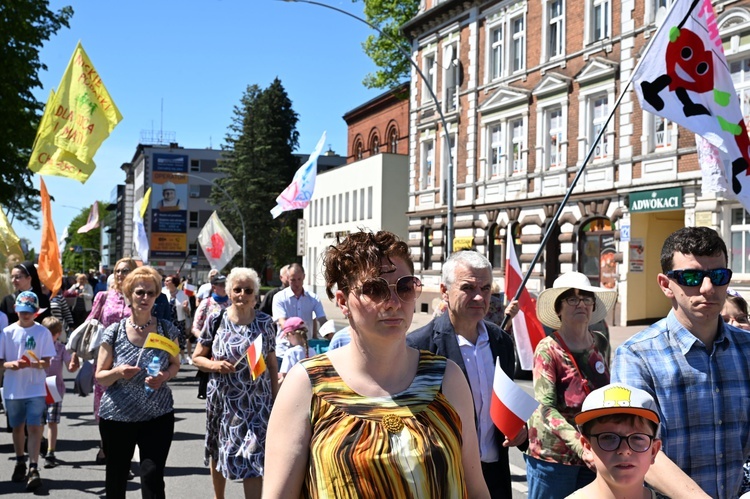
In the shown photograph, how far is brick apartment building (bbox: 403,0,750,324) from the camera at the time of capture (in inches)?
954

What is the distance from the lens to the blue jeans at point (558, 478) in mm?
4590

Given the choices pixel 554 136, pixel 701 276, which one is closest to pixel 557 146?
pixel 554 136

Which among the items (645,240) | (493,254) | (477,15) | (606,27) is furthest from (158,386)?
(477,15)

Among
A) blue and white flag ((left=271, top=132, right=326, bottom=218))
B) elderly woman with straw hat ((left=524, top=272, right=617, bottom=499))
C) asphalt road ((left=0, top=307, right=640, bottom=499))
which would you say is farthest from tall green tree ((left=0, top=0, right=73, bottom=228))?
elderly woman with straw hat ((left=524, top=272, right=617, bottom=499))

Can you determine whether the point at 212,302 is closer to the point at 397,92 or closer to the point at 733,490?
the point at 733,490

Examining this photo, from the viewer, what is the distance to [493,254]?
111 feet

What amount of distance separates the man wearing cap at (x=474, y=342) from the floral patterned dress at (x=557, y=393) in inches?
11.4

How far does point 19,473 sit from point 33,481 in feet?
1.46

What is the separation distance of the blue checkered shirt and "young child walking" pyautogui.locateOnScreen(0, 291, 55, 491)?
628 cm

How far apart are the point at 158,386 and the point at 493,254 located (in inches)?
1120

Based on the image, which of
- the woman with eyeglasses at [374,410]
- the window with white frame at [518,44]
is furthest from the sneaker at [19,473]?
the window with white frame at [518,44]

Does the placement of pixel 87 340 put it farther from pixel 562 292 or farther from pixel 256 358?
pixel 562 292

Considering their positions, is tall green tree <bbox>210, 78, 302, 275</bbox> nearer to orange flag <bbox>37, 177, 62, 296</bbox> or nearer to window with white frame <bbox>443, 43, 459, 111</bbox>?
window with white frame <bbox>443, 43, 459, 111</bbox>

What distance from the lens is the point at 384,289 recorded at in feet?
9.60
